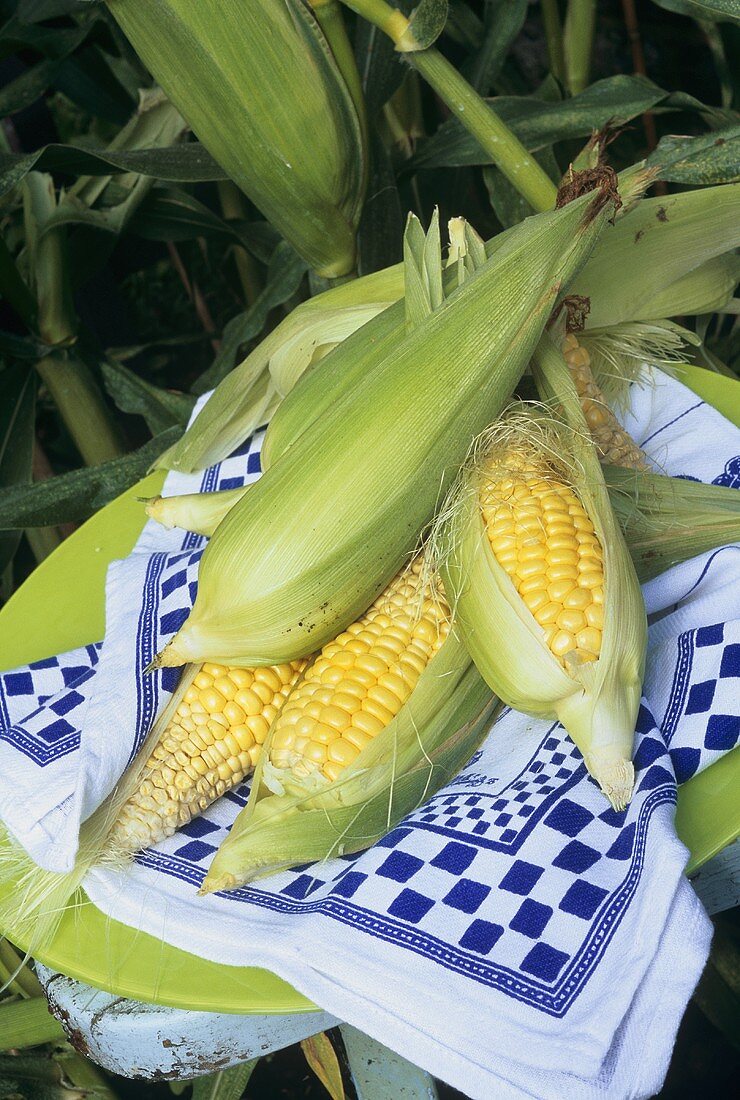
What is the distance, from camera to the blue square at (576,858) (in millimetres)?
454

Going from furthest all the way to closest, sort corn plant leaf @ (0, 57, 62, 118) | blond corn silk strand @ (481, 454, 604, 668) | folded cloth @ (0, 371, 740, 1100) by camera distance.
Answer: corn plant leaf @ (0, 57, 62, 118)
blond corn silk strand @ (481, 454, 604, 668)
folded cloth @ (0, 371, 740, 1100)

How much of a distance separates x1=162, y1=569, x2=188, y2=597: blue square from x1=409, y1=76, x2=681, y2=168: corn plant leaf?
471mm

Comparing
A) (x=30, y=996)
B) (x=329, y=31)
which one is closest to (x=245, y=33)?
(x=329, y=31)

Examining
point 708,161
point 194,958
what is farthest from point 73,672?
point 708,161

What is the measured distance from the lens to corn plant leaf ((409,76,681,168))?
83 centimetres

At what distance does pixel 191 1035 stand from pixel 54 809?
0.13 meters

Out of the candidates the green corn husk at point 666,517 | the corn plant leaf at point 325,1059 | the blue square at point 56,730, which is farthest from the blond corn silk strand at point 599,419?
the corn plant leaf at point 325,1059

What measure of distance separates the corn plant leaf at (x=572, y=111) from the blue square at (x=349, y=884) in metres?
0.63

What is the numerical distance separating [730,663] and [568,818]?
0.13 m

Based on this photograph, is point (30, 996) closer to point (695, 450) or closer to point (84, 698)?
point (84, 698)

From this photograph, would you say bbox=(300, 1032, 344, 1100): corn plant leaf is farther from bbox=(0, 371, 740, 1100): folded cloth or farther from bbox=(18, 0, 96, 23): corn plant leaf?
bbox=(18, 0, 96, 23): corn plant leaf

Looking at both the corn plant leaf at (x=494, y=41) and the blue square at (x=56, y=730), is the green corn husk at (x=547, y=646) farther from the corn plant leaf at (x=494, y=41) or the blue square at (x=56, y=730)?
the corn plant leaf at (x=494, y=41)

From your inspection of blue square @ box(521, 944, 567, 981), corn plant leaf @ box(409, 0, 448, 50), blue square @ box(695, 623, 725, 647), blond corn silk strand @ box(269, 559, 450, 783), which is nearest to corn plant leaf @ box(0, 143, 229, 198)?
corn plant leaf @ box(409, 0, 448, 50)

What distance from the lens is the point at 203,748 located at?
0.56 m
